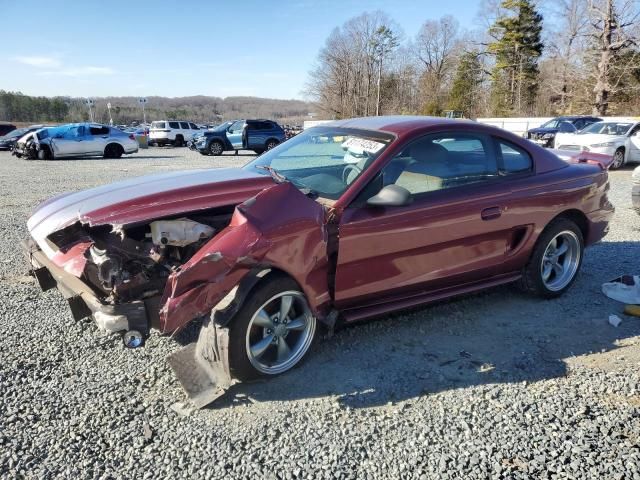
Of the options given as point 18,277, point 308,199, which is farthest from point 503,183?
point 18,277

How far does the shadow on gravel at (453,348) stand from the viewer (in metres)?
2.85

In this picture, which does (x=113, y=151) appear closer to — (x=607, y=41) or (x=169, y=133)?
(x=169, y=133)

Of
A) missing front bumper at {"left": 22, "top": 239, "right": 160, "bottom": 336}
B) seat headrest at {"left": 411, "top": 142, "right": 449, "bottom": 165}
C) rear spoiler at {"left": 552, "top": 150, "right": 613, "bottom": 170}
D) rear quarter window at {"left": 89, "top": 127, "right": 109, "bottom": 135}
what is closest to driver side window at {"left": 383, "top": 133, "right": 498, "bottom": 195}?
seat headrest at {"left": 411, "top": 142, "right": 449, "bottom": 165}

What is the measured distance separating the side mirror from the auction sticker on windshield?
435mm

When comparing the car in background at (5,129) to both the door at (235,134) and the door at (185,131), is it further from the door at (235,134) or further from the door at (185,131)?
the door at (235,134)

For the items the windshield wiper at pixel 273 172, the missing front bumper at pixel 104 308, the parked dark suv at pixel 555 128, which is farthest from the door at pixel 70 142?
the parked dark suv at pixel 555 128

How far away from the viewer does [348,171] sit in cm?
332

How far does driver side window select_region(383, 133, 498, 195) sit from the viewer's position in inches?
131

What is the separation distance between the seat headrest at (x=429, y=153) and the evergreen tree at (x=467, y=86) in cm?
5190

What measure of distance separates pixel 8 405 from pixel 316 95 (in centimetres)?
6484

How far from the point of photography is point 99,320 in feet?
8.49

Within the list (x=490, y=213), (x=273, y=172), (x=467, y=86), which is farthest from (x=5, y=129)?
(x=467, y=86)

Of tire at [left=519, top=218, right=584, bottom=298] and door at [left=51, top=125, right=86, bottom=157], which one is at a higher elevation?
door at [left=51, top=125, right=86, bottom=157]

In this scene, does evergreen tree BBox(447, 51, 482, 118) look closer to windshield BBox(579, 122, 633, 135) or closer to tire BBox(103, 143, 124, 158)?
windshield BBox(579, 122, 633, 135)
